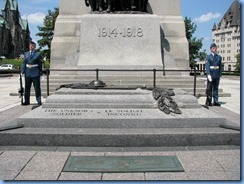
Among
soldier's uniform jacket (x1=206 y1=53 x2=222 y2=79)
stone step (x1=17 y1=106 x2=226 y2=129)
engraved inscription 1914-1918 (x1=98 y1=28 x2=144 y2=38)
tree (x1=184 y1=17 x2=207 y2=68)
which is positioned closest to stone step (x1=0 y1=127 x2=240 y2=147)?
stone step (x1=17 y1=106 x2=226 y2=129)

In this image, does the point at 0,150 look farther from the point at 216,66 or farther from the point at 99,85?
the point at 216,66

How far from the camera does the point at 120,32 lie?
13.0 meters

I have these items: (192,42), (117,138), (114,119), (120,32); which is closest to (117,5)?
(120,32)

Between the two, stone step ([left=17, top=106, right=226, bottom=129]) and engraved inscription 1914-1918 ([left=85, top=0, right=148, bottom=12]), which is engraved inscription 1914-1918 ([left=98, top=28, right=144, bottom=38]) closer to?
engraved inscription 1914-1918 ([left=85, top=0, right=148, bottom=12])

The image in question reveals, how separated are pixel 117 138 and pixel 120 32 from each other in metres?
8.79

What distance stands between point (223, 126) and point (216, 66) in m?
4.75

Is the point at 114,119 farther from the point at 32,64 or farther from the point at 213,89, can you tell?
the point at 213,89

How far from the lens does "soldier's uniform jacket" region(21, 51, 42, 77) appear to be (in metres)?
8.93

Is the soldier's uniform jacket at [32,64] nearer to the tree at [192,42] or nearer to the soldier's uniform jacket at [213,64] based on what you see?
the soldier's uniform jacket at [213,64]

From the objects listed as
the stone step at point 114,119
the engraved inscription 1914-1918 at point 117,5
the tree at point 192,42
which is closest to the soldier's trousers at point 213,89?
the stone step at point 114,119

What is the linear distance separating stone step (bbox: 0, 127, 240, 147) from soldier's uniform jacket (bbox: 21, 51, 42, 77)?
430 centimetres

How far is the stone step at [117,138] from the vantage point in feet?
15.8

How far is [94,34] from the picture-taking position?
12984 millimetres

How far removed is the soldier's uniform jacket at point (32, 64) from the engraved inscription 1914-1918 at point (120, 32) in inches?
177
